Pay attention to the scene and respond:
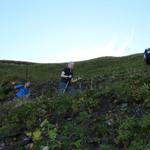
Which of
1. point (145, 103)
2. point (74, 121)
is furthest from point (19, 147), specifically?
point (145, 103)

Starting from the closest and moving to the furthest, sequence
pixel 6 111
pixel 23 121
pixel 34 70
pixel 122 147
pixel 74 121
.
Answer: pixel 122 147
pixel 74 121
pixel 23 121
pixel 6 111
pixel 34 70

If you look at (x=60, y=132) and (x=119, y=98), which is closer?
(x=60, y=132)

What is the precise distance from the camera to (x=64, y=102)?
15.7m

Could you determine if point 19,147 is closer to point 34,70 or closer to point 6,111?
point 6,111

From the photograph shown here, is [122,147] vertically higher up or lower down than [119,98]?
lower down

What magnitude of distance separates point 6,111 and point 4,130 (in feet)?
8.48

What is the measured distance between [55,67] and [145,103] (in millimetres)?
58485

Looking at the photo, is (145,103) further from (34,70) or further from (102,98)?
(34,70)

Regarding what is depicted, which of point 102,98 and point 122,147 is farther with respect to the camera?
point 102,98

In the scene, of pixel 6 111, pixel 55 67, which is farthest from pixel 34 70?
pixel 6 111

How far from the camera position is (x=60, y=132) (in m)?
13.6

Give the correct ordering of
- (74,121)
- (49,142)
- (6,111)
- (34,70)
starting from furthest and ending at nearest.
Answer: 1. (34,70)
2. (6,111)
3. (74,121)
4. (49,142)

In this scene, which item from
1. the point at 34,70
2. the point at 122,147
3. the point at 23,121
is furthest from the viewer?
the point at 34,70

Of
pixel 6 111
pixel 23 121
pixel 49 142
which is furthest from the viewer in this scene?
pixel 6 111
